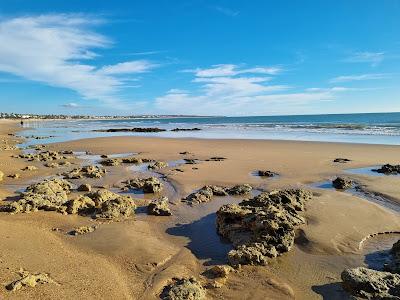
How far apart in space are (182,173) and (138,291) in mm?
8526

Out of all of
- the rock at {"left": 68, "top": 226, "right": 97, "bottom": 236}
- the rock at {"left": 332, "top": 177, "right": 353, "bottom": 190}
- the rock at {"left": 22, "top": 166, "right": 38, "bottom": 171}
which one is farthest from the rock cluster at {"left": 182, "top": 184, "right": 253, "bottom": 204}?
→ the rock at {"left": 22, "top": 166, "right": 38, "bottom": 171}

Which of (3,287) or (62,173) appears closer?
(3,287)

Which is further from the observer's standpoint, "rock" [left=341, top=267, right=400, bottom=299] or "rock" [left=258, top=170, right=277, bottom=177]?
"rock" [left=258, top=170, right=277, bottom=177]

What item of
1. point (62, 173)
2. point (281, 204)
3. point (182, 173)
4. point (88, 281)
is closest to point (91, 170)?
point (62, 173)

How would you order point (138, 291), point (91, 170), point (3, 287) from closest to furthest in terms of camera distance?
point (3, 287)
point (138, 291)
point (91, 170)

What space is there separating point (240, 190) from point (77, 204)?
4.60m

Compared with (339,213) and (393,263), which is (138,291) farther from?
(339,213)

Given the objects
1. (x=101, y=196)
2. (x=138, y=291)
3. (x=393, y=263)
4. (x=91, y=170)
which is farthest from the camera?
(x=91, y=170)

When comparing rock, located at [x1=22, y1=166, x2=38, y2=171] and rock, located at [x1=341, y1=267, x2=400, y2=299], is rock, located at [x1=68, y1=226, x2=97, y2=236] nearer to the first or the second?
rock, located at [x1=341, y1=267, x2=400, y2=299]

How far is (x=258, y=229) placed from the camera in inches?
254

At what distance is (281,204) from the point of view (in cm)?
813

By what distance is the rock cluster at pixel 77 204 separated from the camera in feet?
26.3

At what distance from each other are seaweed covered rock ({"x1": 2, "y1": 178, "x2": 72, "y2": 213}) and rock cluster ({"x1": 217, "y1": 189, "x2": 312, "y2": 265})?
4.03 meters

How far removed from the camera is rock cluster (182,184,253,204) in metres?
9.55
